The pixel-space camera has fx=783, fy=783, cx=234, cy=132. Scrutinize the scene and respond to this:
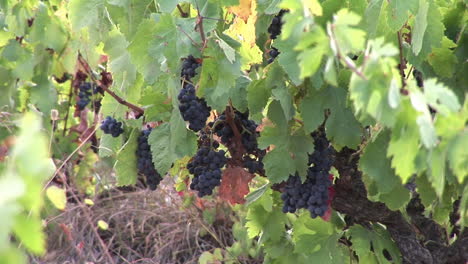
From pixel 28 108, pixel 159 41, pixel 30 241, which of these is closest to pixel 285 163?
pixel 159 41

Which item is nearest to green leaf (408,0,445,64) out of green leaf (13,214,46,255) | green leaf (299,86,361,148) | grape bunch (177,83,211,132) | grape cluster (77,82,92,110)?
green leaf (299,86,361,148)

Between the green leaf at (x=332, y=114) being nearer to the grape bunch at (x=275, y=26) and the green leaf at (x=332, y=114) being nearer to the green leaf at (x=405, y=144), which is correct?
the grape bunch at (x=275, y=26)

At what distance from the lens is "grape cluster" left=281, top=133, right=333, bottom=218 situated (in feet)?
7.57

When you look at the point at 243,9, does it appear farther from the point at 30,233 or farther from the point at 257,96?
the point at 30,233

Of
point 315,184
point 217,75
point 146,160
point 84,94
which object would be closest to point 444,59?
point 315,184

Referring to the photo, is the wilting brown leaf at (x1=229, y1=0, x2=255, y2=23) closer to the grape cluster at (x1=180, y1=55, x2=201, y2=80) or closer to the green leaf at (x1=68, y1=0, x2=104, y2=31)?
the grape cluster at (x1=180, y1=55, x2=201, y2=80)

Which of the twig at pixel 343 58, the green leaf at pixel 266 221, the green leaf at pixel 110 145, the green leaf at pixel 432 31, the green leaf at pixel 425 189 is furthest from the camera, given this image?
the green leaf at pixel 266 221

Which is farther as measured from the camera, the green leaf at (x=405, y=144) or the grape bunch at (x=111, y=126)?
the grape bunch at (x=111, y=126)

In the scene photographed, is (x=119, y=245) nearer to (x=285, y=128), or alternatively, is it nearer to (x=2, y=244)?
(x=285, y=128)

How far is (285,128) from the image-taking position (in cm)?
229

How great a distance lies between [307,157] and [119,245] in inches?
121

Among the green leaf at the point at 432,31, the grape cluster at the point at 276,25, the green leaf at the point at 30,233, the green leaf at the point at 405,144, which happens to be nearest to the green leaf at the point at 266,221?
the grape cluster at the point at 276,25

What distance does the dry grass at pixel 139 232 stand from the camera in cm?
482

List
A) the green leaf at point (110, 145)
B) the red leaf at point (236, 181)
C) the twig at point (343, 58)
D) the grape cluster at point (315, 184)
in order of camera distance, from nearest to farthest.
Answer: the twig at point (343, 58) → the grape cluster at point (315, 184) → the red leaf at point (236, 181) → the green leaf at point (110, 145)
